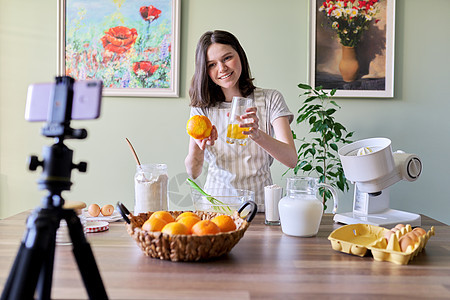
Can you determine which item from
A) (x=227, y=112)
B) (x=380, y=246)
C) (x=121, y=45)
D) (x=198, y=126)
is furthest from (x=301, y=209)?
(x=121, y=45)

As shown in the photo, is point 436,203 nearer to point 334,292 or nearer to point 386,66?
point 386,66

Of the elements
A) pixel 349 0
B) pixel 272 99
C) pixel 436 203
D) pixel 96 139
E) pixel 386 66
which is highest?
pixel 349 0

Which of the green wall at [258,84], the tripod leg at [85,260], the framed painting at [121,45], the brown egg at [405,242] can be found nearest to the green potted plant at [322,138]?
the green wall at [258,84]

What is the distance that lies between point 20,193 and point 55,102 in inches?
115

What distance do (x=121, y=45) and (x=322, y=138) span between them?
5.28 feet

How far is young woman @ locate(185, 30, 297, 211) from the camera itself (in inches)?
77.2

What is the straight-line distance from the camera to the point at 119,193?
3141mm

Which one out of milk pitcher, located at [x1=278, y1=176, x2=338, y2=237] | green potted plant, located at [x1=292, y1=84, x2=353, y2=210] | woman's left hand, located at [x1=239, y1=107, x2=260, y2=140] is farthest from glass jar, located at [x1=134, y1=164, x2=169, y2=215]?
green potted plant, located at [x1=292, y1=84, x2=353, y2=210]

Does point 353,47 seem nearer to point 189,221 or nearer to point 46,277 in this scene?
point 189,221

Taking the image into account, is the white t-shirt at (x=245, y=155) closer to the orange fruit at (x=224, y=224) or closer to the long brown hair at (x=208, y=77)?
the long brown hair at (x=208, y=77)

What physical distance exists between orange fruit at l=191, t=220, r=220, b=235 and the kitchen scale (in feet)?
2.27

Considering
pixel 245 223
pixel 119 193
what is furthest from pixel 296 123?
pixel 245 223

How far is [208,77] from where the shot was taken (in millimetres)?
2016

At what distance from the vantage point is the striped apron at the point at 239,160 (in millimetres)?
2062
